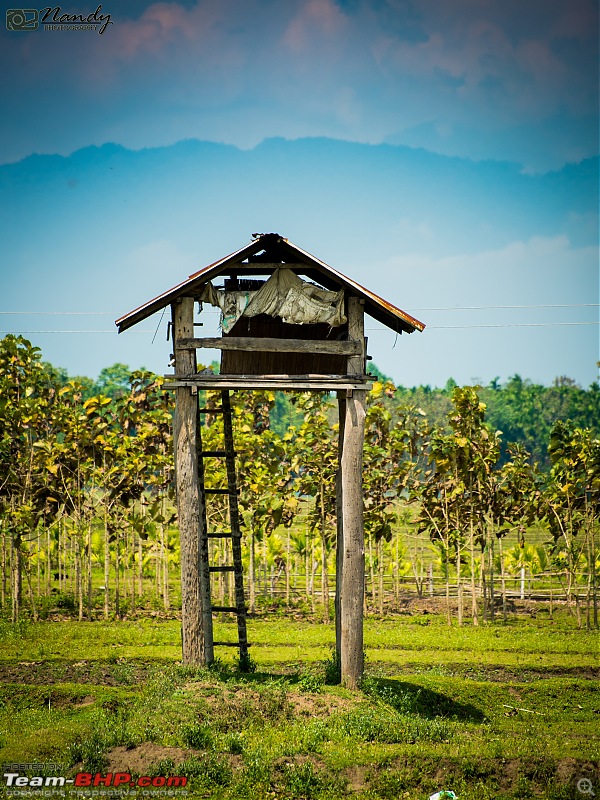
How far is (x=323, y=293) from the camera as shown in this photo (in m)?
10.8

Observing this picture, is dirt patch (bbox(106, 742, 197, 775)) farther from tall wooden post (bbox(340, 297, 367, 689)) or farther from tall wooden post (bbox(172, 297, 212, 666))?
tall wooden post (bbox(340, 297, 367, 689))

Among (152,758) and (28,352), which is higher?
(28,352)

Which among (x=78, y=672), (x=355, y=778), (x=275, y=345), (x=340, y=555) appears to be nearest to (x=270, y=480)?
(x=78, y=672)

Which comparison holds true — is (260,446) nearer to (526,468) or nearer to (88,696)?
(526,468)

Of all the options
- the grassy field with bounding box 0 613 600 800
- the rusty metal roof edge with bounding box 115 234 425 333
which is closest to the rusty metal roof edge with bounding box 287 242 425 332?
the rusty metal roof edge with bounding box 115 234 425 333

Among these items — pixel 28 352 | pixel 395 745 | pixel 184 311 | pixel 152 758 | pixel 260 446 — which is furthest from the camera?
pixel 260 446

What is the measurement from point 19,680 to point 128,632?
12.2 feet

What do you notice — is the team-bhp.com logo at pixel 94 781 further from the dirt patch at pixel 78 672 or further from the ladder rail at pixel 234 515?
the dirt patch at pixel 78 672

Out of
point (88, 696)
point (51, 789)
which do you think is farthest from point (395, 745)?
point (88, 696)

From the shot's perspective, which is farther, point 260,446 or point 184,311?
point 260,446

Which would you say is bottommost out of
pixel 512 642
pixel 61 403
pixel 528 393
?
pixel 512 642

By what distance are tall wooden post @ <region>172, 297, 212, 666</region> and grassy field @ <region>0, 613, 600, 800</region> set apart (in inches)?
16.1

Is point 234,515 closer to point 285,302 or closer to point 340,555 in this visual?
point 340,555

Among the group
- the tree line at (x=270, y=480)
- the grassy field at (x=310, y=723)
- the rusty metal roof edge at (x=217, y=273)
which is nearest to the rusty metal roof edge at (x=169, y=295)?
the rusty metal roof edge at (x=217, y=273)
